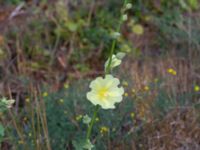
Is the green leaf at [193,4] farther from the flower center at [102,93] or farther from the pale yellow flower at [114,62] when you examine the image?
the flower center at [102,93]

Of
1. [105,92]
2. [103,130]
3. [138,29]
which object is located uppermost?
[105,92]

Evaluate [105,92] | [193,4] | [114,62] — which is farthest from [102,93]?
[193,4]

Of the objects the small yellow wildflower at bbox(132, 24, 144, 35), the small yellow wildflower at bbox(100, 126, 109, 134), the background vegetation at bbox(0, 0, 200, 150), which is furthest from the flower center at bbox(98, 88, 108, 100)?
the small yellow wildflower at bbox(132, 24, 144, 35)

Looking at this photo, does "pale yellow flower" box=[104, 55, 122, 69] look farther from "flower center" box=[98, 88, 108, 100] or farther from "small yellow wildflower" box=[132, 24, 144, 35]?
"small yellow wildflower" box=[132, 24, 144, 35]

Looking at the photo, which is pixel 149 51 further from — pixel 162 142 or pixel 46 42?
pixel 162 142

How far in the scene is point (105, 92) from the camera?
212cm

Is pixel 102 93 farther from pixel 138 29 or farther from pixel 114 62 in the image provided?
pixel 138 29

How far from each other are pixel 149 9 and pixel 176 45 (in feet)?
2.08

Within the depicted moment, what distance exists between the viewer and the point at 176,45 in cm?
443

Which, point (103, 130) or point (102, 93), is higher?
point (102, 93)

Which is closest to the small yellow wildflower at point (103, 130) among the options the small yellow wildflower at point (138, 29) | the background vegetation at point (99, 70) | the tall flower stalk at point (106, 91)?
the background vegetation at point (99, 70)

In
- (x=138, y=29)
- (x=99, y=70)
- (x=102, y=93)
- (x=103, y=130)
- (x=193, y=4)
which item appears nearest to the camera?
(x=102, y=93)

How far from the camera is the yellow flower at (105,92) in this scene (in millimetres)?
2096

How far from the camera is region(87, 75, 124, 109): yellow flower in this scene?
6.88 ft
